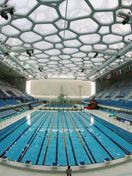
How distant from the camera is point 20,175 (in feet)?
12.1

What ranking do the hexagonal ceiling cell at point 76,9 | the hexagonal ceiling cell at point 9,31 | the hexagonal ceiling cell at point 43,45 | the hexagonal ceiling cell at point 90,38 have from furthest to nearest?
1. the hexagonal ceiling cell at point 43,45
2. the hexagonal ceiling cell at point 90,38
3. the hexagonal ceiling cell at point 9,31
4. the hexagonal ceiling cell at point 76,9

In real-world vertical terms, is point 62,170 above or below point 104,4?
below

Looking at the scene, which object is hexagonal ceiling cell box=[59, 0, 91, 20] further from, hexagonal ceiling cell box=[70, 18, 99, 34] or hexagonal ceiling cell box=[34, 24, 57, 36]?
hexagonal ceiling cell box=[34, 24, 57, 36]

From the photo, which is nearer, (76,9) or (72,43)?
(76,9)

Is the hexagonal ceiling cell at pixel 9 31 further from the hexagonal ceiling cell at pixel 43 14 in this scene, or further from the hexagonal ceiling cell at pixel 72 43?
the hexagonal ceiling cell at pixel 72 43

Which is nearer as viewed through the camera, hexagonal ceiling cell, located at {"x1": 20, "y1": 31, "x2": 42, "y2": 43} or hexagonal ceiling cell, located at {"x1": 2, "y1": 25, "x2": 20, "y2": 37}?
hexagonal ceiling cell, located at {"x1": 2, "y1": 25, "x2": 20, "y2": 37}

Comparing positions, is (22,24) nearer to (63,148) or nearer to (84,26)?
(84,26)

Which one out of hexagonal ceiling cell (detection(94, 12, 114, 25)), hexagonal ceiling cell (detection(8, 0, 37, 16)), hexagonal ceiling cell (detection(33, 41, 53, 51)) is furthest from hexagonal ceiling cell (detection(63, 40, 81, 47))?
hexagonal ceiling cell (detection(8, 0, 37, 16))

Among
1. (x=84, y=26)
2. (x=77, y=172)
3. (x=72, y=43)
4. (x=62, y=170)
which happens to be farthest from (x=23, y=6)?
(x=77, y=172)

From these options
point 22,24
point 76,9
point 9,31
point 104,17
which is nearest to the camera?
point 76,9

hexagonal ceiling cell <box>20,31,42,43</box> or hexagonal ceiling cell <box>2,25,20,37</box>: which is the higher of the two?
hexagonal ceiling cell <box>20,31,42,43</box>

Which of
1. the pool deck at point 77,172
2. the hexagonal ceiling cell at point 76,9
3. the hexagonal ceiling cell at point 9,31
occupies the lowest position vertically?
the pool deck at point 77,172

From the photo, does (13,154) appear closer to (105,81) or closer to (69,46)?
(69,46)

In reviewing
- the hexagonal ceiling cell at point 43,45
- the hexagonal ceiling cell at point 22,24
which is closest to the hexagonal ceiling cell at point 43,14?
the hexagonal ceiling cell at point 22,24
